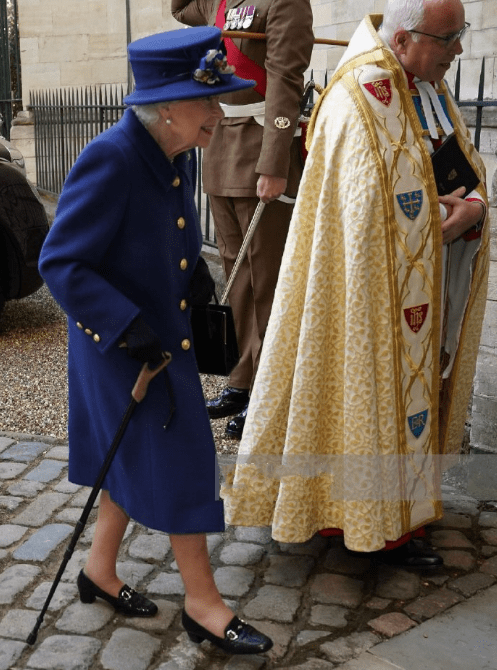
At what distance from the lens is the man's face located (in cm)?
327

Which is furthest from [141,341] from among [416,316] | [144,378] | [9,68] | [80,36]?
[80,36]

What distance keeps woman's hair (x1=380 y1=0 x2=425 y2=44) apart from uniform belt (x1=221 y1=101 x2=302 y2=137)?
1199 millimetres

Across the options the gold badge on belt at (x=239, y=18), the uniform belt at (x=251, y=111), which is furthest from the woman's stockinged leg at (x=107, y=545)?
the gold badge on belt at (x=239, y=18)

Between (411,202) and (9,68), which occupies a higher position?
(411,202)

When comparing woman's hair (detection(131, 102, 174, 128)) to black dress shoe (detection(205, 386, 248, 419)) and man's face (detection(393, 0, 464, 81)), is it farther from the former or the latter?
black dress shoe (detection(205, 386, 248, 419))

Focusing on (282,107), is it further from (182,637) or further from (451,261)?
(182,637)

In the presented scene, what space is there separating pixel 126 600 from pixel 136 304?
960 mm

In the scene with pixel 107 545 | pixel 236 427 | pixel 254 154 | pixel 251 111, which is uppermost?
pixel 251 111

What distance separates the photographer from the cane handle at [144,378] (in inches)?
109

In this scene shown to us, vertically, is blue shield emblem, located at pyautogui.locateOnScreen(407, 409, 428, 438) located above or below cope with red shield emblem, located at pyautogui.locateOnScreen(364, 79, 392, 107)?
below

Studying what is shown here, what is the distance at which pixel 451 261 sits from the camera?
3828 mm

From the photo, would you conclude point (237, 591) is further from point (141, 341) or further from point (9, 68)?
point (9, 68)

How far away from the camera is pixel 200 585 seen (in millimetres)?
2979

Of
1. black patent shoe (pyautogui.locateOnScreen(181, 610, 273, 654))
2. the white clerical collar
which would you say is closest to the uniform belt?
the white clerical collar
